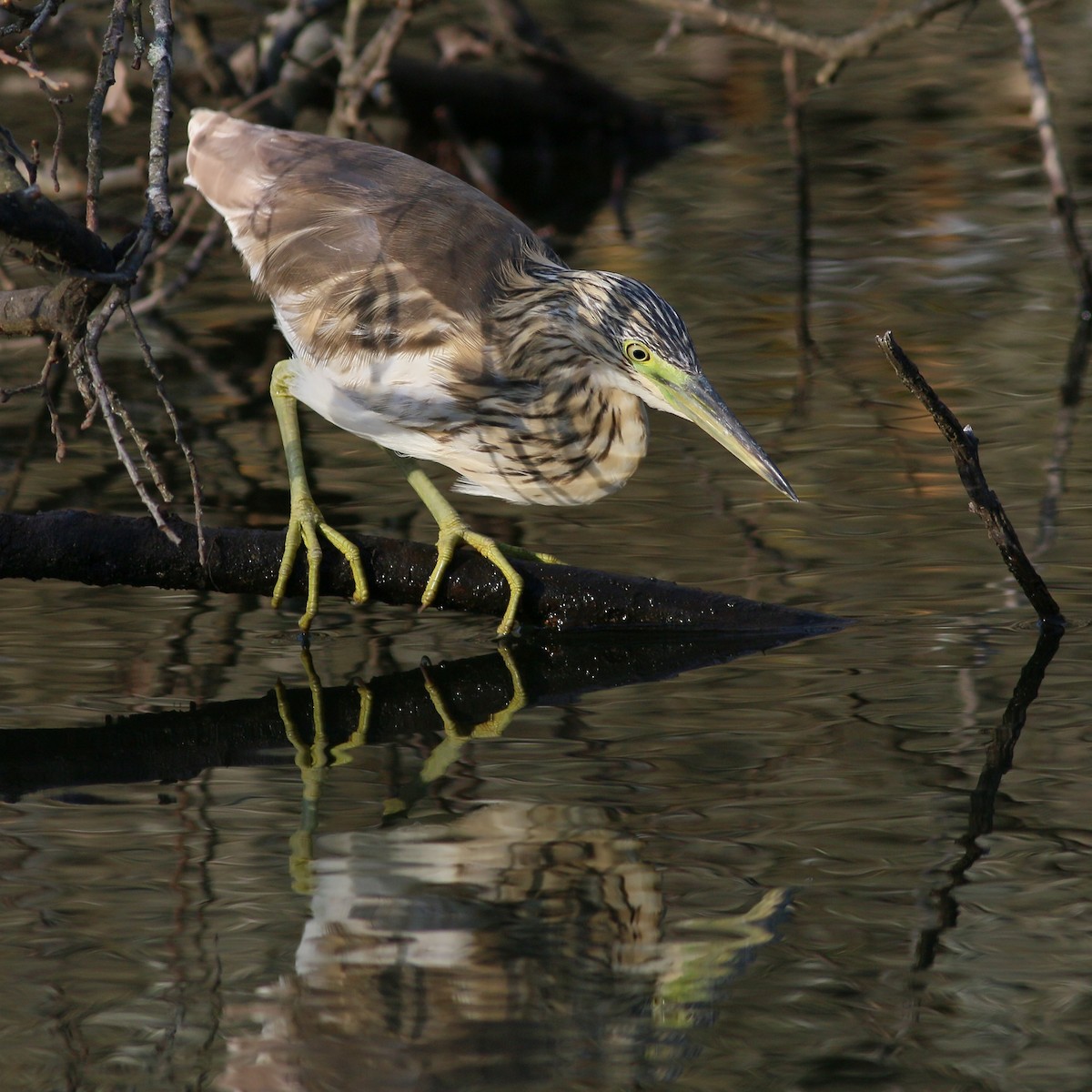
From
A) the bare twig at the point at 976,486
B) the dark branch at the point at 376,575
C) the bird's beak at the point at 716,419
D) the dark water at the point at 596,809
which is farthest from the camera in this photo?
the dark branch at the point at 376,575

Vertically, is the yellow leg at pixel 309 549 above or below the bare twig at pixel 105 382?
below

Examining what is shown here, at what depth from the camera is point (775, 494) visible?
18.5 feet

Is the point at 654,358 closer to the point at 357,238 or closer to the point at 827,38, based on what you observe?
the point at 357,238

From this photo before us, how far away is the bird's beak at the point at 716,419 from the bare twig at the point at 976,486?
1.22 feet

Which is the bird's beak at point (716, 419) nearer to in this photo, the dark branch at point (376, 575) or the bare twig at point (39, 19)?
the dark branch at point (376, 575)

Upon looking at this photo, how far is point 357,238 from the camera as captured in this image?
195 inches

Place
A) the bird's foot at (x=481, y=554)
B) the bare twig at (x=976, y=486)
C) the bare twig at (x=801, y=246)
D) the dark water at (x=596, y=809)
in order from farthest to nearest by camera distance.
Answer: the bare twig at (x=801, y=246) → the bird's foot at (x=481, y=554) → the bare twig at (x=976, y=486) → the dark water at (x=596, y=809)

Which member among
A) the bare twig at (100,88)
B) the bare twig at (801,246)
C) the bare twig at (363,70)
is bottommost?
the bare twig at (801,246)

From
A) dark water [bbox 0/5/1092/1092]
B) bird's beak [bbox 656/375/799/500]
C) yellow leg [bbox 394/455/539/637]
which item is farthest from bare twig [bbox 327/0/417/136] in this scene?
bird's beak [bbox 656/375/799/500]

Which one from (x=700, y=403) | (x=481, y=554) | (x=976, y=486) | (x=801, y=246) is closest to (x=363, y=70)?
(x=801, y=246)

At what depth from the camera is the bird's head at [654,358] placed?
4227 mm

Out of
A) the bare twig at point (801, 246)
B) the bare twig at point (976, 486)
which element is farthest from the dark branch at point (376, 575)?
the bare twig at point (801, 246)

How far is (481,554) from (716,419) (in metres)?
0.85

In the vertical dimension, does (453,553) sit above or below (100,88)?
below
